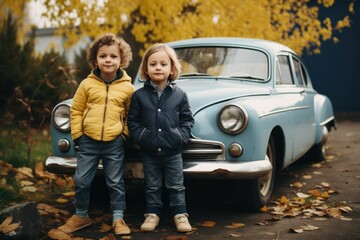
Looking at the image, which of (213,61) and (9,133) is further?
(9,133)

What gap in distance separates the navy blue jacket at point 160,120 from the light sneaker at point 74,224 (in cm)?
71

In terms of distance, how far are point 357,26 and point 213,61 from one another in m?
10.9

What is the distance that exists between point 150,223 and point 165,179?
0.34m

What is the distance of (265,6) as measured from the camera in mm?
11180

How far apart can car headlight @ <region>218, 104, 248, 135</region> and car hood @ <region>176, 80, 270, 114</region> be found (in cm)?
20

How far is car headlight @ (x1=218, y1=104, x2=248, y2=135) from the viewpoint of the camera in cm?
371

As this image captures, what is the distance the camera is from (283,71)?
534 cm

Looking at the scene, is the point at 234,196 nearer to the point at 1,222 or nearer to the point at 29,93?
the point at 1,222

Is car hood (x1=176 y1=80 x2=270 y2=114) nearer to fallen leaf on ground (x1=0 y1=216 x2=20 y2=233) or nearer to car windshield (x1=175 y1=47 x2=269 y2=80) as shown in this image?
car windshield (x1=175 y1=47 x2=269 y2=80)

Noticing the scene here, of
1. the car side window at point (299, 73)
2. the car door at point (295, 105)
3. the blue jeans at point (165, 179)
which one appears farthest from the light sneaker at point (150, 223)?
the car side window at point (299, 73)

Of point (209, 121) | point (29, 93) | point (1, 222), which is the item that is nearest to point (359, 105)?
point (29, 93)

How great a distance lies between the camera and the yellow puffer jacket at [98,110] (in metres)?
3.59

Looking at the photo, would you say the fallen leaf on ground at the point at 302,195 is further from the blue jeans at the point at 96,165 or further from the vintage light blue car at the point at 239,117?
the blue jeans at the point at 96,165

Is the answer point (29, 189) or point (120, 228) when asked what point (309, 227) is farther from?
point (29, 189)
